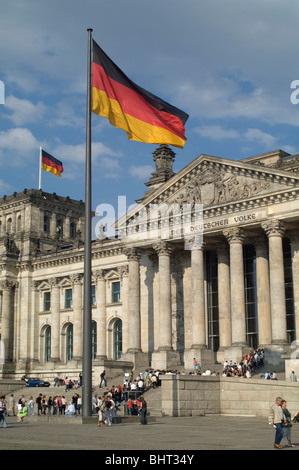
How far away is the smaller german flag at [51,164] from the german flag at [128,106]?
3899cm

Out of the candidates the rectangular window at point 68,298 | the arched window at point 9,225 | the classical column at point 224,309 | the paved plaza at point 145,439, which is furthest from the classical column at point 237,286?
the arched window at point 9,225

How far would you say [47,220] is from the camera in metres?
83.8

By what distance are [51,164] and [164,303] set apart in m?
22.9

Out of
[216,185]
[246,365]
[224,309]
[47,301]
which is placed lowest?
[246,365]

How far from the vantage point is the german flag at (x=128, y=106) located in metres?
30.4

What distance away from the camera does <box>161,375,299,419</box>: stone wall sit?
3871 centimetres

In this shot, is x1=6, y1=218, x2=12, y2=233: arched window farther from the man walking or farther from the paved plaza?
the man walking

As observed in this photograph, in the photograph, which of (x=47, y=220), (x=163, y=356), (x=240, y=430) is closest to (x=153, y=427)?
(x=240, y=430)

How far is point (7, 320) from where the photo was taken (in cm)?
7475

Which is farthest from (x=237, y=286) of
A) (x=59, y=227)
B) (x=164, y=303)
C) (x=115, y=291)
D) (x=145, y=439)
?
(x=59, y=227)

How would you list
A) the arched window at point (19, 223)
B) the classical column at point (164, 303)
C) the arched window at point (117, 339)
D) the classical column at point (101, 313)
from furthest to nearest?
the arched window at point (19, 223) → the classical column at point (101, 313) → the arched window at point (117, 339) → the classical column at point (164, 303)

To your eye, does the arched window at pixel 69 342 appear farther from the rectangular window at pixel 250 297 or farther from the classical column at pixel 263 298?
the classical column at pixel 263 298

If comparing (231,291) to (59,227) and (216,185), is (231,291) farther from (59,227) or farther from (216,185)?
(59,227)
